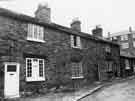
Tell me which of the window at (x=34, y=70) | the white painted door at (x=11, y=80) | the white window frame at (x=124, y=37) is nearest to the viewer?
the white painted door at (x=11, y=80)

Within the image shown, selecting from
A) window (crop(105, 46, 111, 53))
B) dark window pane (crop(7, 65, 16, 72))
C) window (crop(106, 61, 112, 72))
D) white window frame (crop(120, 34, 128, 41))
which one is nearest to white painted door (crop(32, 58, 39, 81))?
dark window pane (crop(7, 65, 16, 72))

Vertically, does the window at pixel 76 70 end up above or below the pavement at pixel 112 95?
above

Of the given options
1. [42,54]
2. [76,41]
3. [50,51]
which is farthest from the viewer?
[76,41]

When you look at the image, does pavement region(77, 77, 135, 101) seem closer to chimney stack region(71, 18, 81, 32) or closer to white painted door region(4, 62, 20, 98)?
white painted door region(4, 62, 20, 98)

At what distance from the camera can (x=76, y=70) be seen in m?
15.2

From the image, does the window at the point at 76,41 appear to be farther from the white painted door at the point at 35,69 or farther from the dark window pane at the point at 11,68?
the dark window pane at the point at 11,68

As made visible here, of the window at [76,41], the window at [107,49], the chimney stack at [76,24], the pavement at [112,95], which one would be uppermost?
the chimney stack at [76,24]

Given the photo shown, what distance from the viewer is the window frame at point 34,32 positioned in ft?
38.7

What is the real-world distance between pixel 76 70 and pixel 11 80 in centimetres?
721

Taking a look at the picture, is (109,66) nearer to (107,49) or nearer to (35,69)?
(107,49)

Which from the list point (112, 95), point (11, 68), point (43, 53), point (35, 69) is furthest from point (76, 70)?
point (11, 68)

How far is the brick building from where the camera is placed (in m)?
10.3

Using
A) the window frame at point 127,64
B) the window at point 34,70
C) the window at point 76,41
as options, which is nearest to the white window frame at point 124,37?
the window frame at point 127,64

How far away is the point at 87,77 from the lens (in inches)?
638
